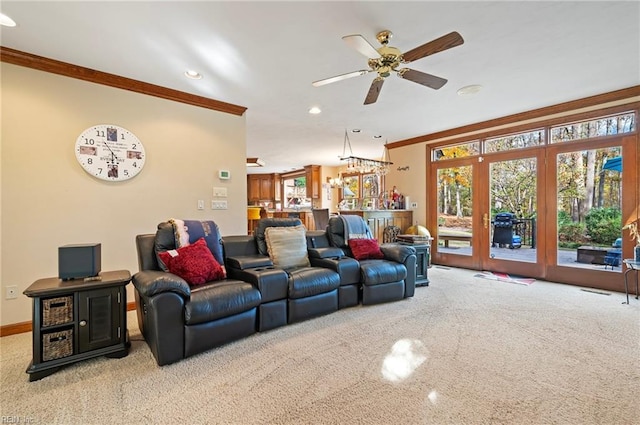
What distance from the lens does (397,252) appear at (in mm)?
3779

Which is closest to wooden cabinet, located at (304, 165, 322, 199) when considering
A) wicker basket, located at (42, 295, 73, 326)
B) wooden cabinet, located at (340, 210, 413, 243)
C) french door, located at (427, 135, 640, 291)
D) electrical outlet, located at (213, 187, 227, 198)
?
wooden cabinet, located at (340, 210, 413, 243)

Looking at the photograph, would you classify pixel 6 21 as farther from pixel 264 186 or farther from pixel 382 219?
pixel 264 186

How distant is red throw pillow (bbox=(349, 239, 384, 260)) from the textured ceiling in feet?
6.40

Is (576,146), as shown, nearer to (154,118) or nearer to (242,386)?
(242,386)

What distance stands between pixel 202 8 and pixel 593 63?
3.86 m

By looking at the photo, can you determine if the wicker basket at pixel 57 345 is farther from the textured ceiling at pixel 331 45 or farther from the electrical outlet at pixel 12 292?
the textured ceiling at pixel 331 45

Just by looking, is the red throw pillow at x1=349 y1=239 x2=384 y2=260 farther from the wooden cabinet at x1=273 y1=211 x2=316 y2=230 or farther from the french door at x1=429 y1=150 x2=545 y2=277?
the wooden cabinet at x1=273 y1=211 x2=316 y2=230

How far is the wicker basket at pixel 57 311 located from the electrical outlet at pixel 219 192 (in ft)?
7.18

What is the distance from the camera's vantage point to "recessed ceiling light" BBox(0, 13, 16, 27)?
2.27 metres

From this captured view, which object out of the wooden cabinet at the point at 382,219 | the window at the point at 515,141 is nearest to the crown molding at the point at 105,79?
the wooden cabinet at the point at 382,219

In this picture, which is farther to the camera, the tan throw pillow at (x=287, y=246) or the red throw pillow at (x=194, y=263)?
the tan throw pillow at (x=287, y=246)

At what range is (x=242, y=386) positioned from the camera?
73.7 inches

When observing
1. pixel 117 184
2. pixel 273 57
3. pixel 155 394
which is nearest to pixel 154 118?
pixel 117 184

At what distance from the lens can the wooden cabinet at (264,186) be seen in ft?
37.8
